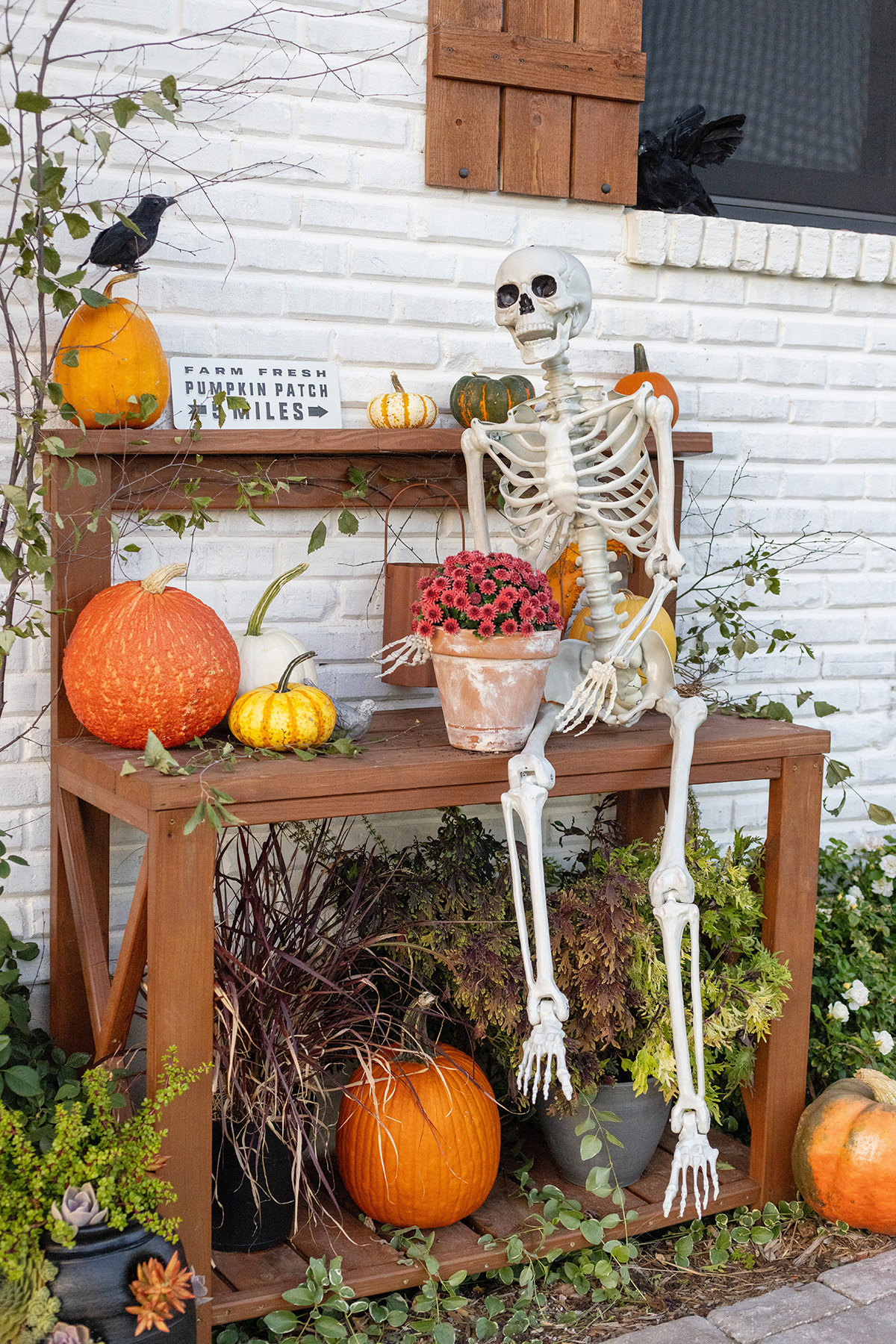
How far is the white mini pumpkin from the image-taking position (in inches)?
85.7

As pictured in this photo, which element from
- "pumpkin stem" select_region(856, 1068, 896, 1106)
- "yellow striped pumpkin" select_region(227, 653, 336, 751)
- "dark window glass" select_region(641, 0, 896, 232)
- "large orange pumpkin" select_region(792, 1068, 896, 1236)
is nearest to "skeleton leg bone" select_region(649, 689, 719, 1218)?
"large orange pumpkin" select_region(792, 1068, 896, 1236)

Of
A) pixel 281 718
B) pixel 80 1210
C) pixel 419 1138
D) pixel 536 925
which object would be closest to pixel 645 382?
pixel 281 718

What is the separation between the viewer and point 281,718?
2.04 metres

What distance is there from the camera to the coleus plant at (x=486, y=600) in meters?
2.04

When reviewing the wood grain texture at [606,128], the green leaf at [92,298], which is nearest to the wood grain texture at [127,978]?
the green leaf at [92,298]

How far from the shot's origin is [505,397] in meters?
2.52

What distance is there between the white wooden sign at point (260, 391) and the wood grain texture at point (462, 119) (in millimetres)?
484

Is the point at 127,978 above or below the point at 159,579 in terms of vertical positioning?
below

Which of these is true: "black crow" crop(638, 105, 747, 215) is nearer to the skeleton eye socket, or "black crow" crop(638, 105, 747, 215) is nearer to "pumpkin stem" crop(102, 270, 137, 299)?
the skeleton eye socket

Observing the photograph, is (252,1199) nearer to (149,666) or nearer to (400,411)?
(149,666)

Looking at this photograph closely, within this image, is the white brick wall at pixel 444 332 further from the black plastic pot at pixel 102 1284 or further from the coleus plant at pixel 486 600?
the black plastic pot at pixel 102 1284

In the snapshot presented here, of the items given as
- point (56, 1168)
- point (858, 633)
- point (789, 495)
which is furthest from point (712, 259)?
point (56, 1168)

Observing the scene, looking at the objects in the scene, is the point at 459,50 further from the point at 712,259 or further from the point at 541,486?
the point at 541,486

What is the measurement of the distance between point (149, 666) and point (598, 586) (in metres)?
0.80
